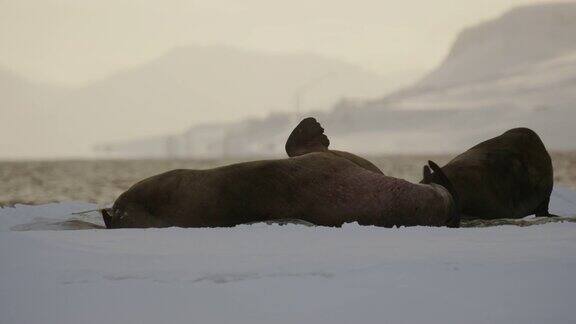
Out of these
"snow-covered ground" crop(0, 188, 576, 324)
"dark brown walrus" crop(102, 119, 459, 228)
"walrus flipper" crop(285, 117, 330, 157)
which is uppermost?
"walrus flipper" crop(285, 117, 330, 157)

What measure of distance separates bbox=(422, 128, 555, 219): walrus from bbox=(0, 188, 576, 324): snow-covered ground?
3.89 m

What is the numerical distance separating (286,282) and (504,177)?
209 inches

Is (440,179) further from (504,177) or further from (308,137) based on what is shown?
(504,177)

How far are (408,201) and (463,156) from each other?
2.53 m

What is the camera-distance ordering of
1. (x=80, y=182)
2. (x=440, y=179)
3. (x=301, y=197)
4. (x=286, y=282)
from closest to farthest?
(x=286, y=282)
(x=301, y=197)
(x=440, y=179)
(x=80, y=182)

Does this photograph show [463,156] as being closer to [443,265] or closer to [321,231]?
[321,231]

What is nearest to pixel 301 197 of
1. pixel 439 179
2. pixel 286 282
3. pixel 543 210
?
pixel 439 179

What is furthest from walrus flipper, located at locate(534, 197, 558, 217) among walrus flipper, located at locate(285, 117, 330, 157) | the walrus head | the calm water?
the calm water

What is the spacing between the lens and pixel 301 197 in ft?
19.6

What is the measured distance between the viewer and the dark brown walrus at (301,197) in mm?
5980

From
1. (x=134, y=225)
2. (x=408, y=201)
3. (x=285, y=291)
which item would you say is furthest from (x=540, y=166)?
(x=285, y=291)

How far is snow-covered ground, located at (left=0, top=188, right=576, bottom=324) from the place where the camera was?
10.1 feet

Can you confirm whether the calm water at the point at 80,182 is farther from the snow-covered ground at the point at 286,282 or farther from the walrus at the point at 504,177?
the snow-covered ground at the point at 286,282

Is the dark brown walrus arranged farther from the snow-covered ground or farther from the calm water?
the calm water
